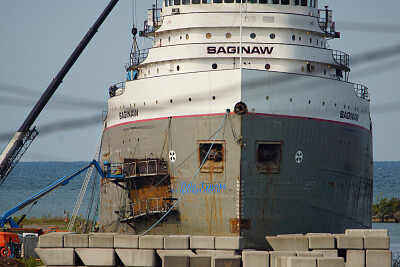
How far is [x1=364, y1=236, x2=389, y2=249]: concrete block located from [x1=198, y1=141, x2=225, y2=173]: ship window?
851 centimetres

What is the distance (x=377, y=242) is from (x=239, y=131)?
861 cm

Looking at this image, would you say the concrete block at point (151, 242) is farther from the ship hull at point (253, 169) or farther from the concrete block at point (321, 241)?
the ship hull at point (253, 169)

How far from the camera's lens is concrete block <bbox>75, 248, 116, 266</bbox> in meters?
26.1

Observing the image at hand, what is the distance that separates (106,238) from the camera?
2633 centimetres

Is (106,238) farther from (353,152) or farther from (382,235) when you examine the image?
(353,152)

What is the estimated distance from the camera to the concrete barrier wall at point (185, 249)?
2531cm

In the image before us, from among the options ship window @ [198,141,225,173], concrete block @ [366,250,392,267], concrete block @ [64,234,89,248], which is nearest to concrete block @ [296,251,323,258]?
concrete block @ [366,250,392,267]

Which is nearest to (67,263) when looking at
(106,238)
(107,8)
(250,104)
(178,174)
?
(106,238)

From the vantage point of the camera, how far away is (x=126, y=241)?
26.1 meters

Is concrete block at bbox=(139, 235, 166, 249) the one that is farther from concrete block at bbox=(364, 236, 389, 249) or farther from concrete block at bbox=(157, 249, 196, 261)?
concrete block at bbox=(364, 236, 389, 249)

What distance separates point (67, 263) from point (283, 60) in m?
15.0

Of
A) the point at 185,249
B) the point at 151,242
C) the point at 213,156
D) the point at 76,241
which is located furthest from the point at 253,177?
the point at 76,241

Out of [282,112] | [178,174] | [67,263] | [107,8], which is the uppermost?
[107,8]

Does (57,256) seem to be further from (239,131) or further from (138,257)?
(239,131)
